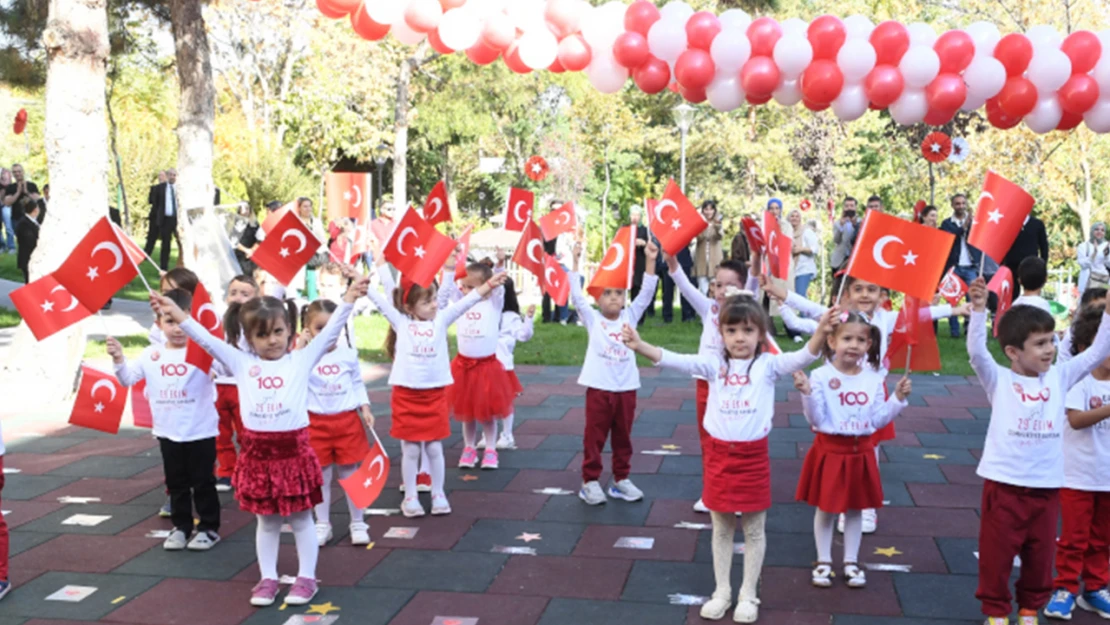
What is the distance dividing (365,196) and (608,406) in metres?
2.89

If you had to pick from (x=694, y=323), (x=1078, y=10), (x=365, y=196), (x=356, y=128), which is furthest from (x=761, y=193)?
(x=365, y=196)

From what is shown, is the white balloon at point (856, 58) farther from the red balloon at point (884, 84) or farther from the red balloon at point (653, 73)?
the red balloon at point (653, 73)

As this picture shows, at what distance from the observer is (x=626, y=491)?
6.64 m

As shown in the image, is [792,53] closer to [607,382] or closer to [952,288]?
[952,288]

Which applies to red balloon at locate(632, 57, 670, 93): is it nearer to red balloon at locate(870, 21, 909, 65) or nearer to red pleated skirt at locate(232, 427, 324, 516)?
red balloon at locate(870, 21, 909, 65)

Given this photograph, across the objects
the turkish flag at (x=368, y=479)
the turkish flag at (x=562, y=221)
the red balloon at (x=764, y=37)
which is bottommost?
the turkish flag at (x=368, y=479)

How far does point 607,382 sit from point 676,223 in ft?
3.55

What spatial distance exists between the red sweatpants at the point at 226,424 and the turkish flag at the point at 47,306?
39.2 inches

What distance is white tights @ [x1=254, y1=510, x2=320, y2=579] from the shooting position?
5.02 meters

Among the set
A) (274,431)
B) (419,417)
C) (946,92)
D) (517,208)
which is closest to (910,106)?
(946,92)

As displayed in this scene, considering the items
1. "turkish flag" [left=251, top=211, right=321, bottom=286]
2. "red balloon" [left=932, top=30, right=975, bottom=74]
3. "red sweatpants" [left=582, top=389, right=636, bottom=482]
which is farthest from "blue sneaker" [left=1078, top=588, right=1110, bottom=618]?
"turkish flag" [left=251, top=211, right=321, bottom=286]

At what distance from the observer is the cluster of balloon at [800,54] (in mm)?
7379

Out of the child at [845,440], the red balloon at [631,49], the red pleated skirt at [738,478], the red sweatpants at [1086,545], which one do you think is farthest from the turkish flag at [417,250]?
the red sweatpants at [1086,545]

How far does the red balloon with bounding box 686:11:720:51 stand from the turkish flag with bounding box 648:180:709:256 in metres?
1.76
